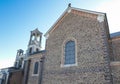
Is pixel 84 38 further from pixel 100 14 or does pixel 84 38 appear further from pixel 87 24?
pixel 100 14

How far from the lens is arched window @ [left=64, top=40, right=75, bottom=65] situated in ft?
40.2

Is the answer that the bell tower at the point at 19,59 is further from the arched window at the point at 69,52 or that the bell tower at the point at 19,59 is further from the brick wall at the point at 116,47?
the brick wall at the point at 116,47

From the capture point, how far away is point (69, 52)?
12.7m

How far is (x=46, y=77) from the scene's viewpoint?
43.0 feet

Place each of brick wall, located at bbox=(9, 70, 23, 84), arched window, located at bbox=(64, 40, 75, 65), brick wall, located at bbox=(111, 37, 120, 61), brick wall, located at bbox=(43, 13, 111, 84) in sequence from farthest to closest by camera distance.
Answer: brick wall, located at bbox=(9, 70, 23, 84)
arched window, located at bbox=(64, 40, 75, 65)
brick wall, located at bbox=(111, 37, 120, 61)
brick wall, located at bbox=(43, 13, 111, 84)

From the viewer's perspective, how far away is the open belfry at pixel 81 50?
10180mm

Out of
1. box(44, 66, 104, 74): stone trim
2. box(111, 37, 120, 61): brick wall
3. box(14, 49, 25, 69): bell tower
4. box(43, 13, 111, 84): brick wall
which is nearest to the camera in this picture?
box(44, 66, 104, 74): stone trim

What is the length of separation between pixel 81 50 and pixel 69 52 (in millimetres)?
1458

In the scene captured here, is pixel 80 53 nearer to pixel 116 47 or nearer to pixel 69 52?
pixel 69 52

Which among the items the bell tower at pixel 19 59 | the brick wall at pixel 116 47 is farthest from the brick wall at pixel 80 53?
the bell tower at pixel 19 59

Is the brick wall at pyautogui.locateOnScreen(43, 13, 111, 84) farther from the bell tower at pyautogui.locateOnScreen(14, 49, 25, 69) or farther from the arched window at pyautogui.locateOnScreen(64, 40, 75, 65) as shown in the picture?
the bell tower at pyautogui.locateOnScreen(14, 49, 25, 69)

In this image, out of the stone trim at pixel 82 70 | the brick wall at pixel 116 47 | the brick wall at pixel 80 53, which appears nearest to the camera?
the stone trim at pixel 82 70

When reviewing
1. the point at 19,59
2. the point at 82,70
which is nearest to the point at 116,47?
the point at 82,70

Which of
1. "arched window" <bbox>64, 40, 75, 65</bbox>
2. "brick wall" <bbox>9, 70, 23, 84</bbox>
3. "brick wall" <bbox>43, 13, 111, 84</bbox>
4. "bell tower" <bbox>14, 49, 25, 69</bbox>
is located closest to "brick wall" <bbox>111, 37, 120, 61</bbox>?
"brick wall" <bbox>43, 13, 111, 84</bbox>
